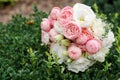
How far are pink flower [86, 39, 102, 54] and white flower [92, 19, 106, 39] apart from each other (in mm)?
67

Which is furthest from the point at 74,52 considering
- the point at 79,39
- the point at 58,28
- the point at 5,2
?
the point at 5,2

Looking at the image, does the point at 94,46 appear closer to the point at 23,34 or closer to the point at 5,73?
the point at 5,73

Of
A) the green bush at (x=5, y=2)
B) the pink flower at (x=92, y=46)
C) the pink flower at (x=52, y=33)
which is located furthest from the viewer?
the green bush at (x=5, y=2)

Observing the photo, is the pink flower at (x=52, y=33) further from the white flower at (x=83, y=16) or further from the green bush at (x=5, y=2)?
the green bush at (x=5, y=2)

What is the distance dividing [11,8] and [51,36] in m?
3.95

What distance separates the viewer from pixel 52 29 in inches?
113

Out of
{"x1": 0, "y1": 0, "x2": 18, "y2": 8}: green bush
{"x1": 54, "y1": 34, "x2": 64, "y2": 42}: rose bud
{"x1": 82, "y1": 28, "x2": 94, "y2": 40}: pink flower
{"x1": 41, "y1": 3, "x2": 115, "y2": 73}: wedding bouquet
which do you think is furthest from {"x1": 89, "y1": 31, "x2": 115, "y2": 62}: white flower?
{"x1": 0, "y1": 0, "x2": 18, "y2": 8}: green bush

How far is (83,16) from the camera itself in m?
2.84

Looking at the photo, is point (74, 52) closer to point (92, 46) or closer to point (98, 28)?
point (92, 46)

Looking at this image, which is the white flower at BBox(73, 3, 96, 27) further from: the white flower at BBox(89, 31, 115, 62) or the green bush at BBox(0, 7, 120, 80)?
the green bush at BBox(0, 7, 120, 80)

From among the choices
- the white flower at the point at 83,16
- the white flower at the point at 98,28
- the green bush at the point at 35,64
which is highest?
the white flower at the point at 83,16

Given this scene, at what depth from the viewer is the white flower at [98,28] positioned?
110 inches

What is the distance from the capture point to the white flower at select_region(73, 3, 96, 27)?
2.75 m

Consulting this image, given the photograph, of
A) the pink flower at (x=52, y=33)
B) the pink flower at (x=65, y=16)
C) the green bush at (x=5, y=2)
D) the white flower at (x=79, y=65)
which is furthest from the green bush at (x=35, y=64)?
the green bush at (x=5, y=2)
